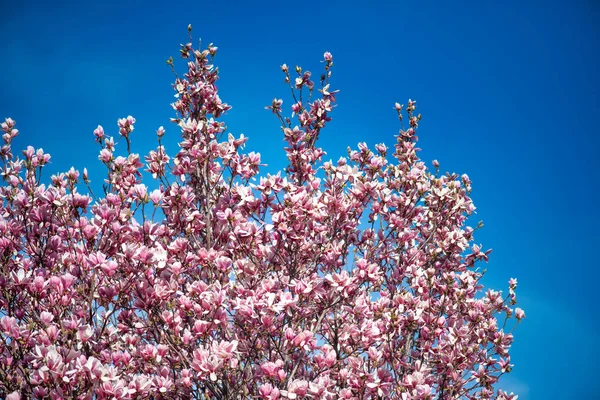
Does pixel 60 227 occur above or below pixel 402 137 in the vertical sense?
below

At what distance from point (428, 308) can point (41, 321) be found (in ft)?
16.6

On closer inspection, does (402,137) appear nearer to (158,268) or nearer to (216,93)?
(216,93)

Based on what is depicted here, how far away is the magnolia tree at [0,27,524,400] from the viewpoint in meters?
4.96

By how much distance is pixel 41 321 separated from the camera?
15.1 feet

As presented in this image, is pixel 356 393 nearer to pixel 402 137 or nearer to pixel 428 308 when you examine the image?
pixel 428 308

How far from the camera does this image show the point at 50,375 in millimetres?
4246

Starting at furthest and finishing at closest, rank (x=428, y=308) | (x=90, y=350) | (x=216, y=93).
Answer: (x=216, y=93) → (x=428, y=308) → (x=90, y=350)

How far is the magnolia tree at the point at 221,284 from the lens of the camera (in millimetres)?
4961

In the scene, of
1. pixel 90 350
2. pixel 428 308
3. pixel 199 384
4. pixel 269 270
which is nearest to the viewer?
pixel 90 350

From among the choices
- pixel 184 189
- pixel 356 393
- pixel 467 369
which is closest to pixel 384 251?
pixel 467 369

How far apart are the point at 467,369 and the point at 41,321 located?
5743 mm

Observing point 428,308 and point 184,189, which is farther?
point 428,308

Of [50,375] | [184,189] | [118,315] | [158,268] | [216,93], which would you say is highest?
[216,93]

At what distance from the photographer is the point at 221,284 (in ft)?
19.4
